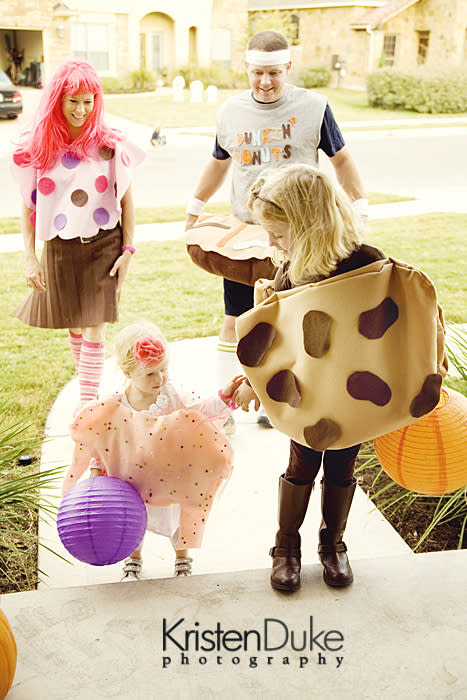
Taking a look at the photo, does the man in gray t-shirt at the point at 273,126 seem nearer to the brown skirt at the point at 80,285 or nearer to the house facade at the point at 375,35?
the brown skirt at the point at 80,285

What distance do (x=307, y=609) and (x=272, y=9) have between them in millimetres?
36188

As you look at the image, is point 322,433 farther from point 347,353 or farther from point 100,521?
point 100,521

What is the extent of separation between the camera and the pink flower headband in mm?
2520

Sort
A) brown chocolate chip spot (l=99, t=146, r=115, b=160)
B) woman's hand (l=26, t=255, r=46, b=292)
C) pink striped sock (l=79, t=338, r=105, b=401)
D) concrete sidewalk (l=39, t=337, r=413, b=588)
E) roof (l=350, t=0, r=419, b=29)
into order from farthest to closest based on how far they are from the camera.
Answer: roof (l=350, t=0, r=419, b=29) → pink striped sock (l=79, t=338, r=105, b=401) → woman's hand (l=26, t=255, r=46, b=292) → brown chocolate chip spot (l=99, t=146, r=115, b=160) → concrete sidewalk (l=39, t=337, r=413, b=588)

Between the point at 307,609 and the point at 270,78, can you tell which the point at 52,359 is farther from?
the point at 307,609

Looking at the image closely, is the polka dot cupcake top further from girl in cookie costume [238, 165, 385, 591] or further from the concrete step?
the concrete step

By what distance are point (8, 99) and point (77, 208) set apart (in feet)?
55.0

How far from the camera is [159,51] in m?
33.6

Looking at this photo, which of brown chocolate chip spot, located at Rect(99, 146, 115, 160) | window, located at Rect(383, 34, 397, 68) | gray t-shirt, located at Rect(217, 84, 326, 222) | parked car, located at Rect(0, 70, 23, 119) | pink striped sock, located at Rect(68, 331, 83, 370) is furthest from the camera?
window, located at Rect(383, 34, 397, 68)

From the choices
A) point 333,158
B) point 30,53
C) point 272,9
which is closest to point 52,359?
point 333,158

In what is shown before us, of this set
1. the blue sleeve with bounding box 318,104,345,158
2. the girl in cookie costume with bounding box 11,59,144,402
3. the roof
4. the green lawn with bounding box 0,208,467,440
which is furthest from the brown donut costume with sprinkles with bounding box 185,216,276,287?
the roof

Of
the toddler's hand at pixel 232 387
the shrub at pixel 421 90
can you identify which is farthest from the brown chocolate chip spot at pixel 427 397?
the shrub at pixel 421 90

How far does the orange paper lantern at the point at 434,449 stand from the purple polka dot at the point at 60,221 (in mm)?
1842

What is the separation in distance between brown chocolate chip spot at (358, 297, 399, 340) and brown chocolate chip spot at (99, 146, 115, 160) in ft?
5.96
